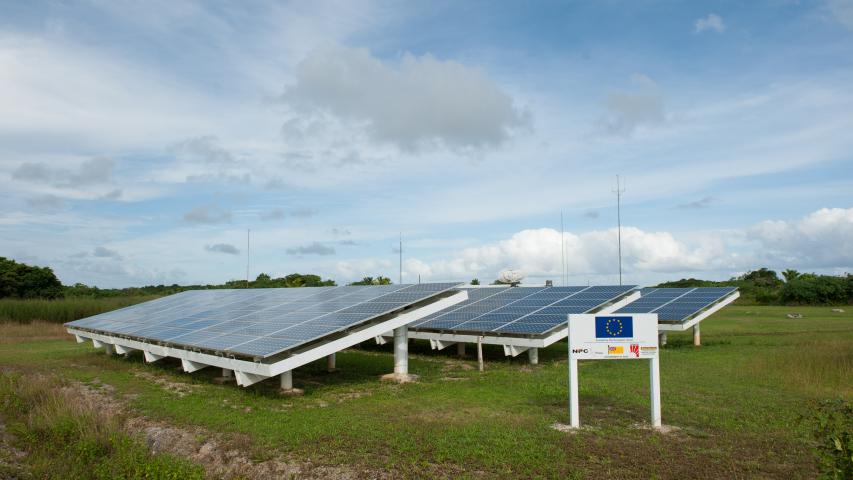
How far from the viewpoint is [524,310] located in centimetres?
2175

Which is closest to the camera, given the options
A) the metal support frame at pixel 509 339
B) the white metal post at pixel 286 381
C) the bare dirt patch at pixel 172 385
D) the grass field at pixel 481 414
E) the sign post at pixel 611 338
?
the grass field at pixel 481 414

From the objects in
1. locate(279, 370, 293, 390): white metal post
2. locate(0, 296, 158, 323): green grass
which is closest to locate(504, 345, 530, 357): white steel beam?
locate(279, 370, 293, 390): white metal post

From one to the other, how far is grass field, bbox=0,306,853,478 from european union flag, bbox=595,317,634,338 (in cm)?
162

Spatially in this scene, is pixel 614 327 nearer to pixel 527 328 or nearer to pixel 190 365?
pixel 527 328

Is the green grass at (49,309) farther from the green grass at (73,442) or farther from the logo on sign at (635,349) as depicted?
the logo on sign at (635,349)

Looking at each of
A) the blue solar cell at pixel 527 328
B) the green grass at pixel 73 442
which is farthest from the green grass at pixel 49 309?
the blue solar cell at pixel 527 328

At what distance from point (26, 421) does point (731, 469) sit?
1456 cm

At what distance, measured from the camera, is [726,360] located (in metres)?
19.5

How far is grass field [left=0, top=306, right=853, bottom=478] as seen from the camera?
8.82 metres

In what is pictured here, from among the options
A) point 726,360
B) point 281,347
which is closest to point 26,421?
point 281,347

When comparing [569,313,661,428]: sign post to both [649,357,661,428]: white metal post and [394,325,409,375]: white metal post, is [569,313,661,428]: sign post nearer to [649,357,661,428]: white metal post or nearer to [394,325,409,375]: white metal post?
[649,357,661,428]: white metal post

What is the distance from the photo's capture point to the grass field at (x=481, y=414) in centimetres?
882

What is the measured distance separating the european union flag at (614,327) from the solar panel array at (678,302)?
1283 cm

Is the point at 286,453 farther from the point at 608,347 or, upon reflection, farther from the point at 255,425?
the point at 608,347
